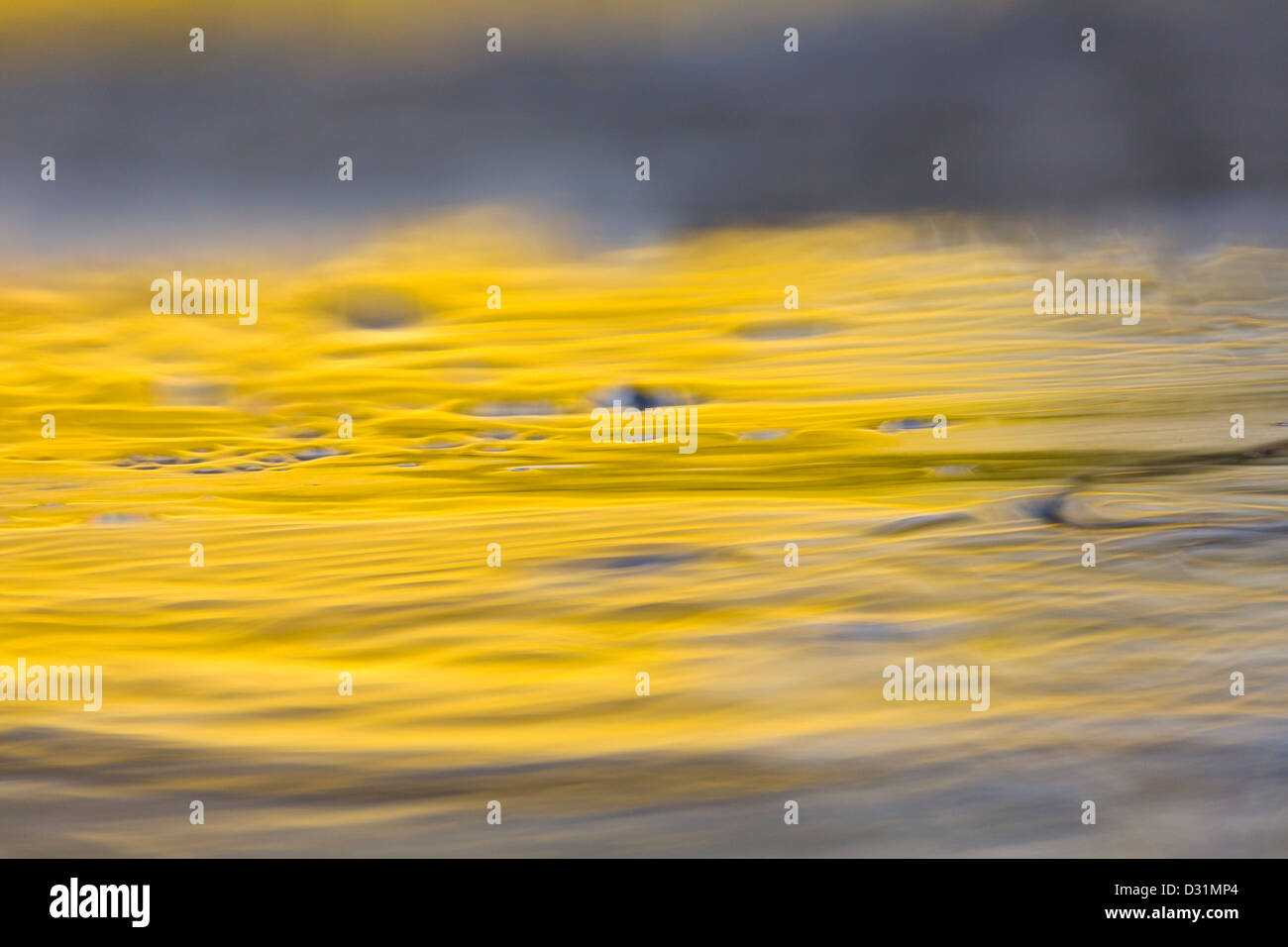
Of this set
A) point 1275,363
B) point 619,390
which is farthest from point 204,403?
point 1275,363

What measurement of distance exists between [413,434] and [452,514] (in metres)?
0.46

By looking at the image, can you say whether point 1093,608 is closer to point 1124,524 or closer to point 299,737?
point 1124,524

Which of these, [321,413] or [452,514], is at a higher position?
[321,413]

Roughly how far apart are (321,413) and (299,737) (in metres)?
1.53

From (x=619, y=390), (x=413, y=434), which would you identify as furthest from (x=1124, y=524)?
(x=413, y=434)

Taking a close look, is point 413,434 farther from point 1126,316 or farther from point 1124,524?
point 1126,316

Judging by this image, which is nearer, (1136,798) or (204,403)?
(1136,798)

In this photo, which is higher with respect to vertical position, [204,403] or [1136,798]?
[204,403]

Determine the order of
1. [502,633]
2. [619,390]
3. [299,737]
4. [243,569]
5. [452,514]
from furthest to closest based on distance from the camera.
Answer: [619,390], [452,514], [243,569], [502,633], [299,737]

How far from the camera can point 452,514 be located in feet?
9.37

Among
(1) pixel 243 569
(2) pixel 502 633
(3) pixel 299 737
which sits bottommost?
(3) pixel 299 737

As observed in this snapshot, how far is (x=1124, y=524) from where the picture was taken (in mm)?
2680

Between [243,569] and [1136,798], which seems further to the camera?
[243,569]

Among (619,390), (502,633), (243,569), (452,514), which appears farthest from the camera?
(619,390)
